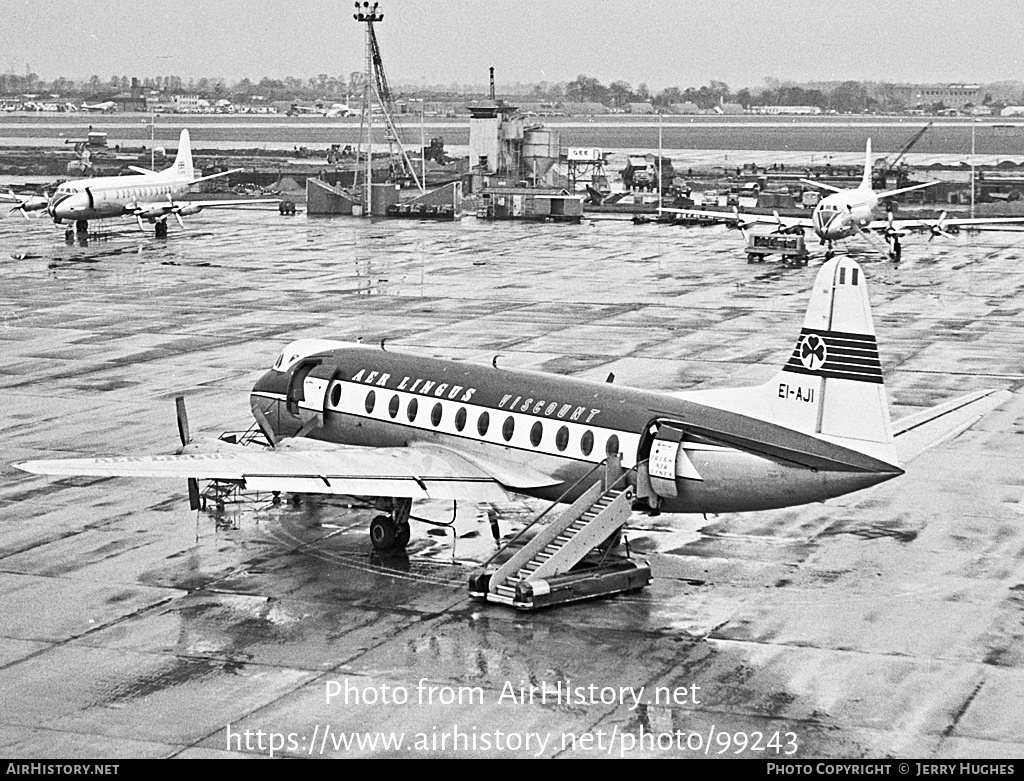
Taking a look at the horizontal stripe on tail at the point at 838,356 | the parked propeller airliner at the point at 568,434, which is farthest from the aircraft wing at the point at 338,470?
the horizontal stripe on tail at the point at 838,356

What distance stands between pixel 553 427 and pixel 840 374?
670 cm

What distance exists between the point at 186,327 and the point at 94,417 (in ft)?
63.7

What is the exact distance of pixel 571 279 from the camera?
277 feet

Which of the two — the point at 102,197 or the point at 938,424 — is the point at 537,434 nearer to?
the point at 938,424

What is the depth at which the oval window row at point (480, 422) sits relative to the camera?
3262 cm

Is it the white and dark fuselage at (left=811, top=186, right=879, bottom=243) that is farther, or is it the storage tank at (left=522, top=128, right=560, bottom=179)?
the storage tank at (left=522, top=128, right=560, bottom=179)

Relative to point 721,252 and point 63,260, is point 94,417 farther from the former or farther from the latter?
point 721,252

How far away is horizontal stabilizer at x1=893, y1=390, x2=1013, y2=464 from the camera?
31625 mm

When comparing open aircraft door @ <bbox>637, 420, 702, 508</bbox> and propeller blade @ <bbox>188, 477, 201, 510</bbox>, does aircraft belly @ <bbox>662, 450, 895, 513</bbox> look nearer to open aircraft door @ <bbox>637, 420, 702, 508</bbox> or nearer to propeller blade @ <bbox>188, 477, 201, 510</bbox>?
open aircraft door @ <bbox>637, 420, 702, 508</bbox>

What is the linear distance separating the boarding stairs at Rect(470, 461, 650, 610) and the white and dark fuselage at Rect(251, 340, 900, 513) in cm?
109

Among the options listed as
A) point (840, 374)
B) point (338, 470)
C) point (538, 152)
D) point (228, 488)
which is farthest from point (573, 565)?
point (538, 152)

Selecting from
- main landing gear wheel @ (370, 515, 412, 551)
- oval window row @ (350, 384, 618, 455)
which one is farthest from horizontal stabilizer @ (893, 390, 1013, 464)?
main landing gear wheel @ (370, 515, 412, 551)

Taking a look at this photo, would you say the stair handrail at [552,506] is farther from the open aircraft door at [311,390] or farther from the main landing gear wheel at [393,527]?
the open aircraft door at [311,390]

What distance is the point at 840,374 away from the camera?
96.6 ft
